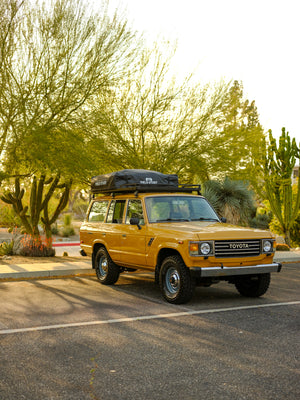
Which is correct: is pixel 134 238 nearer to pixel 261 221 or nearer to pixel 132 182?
pixel 132 182

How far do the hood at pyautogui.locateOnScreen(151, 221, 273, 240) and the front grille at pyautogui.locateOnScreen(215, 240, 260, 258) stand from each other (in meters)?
0.09

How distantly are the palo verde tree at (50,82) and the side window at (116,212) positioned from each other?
4.02m

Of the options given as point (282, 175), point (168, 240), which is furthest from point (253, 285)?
point (282, 175)

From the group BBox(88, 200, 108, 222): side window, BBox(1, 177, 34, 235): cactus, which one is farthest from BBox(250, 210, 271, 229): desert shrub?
BBox(88, 200, 108, 222): side window

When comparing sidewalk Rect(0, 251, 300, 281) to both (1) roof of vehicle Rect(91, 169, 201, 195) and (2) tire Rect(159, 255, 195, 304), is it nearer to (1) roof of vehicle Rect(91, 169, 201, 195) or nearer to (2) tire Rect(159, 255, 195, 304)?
(1) roof of vehicle Rect(91, 169, 201, 195)

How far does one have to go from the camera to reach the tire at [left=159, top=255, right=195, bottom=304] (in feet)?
28.8

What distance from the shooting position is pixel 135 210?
1059 cm

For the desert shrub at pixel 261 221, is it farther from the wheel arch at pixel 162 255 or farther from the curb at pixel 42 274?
the wheel arch at pixel 162 255

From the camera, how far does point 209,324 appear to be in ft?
24.5

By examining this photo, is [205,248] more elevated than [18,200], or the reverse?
[18,200]

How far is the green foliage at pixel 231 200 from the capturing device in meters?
27.4

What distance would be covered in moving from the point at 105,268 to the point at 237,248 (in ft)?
11.7

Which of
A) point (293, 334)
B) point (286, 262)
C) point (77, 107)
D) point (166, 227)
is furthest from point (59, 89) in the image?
point (293, 334)

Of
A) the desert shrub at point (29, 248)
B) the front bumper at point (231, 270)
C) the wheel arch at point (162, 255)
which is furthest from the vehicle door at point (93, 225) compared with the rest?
the desert shrub at point (29, 248)
